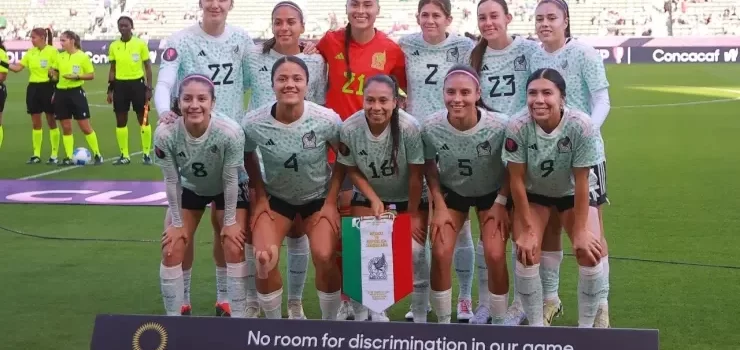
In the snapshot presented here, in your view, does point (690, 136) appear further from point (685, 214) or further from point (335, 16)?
point (335, 16)

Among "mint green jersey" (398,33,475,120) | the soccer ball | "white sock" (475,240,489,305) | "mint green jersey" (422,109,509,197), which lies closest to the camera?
"mint green jersey" (422,109,509,197)

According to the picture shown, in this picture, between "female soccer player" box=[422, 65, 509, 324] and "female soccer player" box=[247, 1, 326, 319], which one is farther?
"female soccer player" box=[247, 1, 326, 319]

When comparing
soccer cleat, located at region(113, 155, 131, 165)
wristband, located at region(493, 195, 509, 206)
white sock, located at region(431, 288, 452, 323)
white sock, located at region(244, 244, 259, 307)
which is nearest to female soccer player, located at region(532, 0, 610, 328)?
wristband, located at region(493, 195, 509, 206)

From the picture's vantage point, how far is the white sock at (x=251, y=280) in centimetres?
596

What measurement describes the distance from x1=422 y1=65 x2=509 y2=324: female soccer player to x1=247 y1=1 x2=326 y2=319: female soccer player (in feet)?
2.70

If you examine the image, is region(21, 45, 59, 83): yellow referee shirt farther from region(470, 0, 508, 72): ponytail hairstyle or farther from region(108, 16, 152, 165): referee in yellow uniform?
region(470, 0, 508, 72): ponytail hairstyle

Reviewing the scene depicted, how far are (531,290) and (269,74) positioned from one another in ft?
6.48

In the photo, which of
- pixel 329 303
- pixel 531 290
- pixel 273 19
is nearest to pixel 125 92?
pixel 273 19

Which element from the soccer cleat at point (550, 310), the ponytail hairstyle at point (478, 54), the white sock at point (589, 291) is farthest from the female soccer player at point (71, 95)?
the white sock at point (589, 291)

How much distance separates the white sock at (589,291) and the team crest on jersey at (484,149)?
0.78 metres

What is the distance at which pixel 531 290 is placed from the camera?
5352 mm

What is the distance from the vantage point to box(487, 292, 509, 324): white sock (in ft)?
17.9

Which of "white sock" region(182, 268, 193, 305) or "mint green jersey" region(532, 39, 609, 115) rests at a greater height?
"mint green jersey" region(532, 39, 609, 115)

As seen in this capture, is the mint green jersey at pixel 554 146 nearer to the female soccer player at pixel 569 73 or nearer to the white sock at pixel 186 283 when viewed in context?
the female soccer player at pixel 569 73
